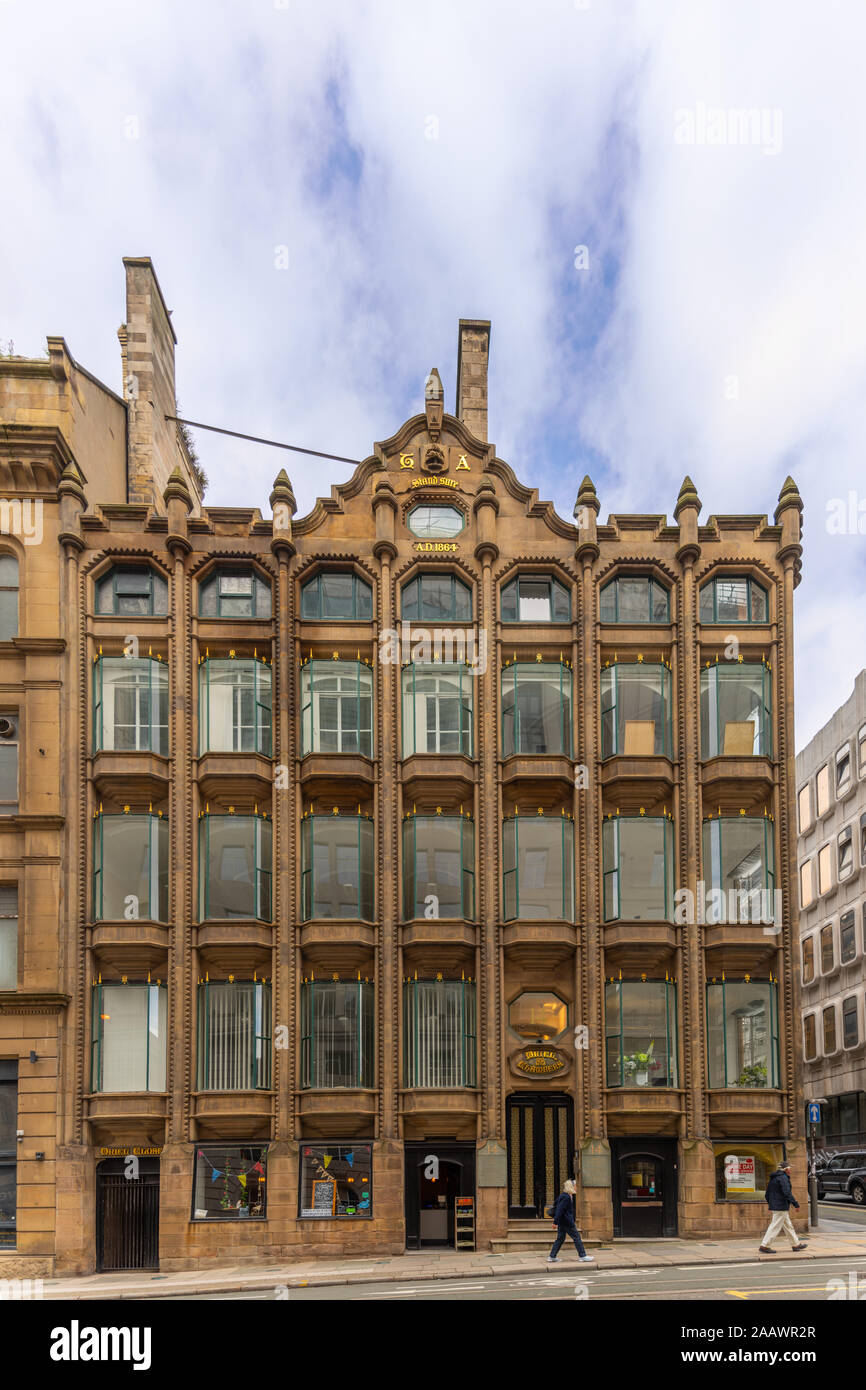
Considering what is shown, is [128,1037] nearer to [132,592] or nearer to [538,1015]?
[538,1015]

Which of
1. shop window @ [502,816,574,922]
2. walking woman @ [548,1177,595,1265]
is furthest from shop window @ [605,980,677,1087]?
walking woman @ [548,1177,595,1265]

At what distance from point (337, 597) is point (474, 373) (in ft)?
26.8

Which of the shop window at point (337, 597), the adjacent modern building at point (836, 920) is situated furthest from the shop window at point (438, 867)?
the adjacent modern building at point (836, 920)

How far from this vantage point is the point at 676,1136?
27812 mm

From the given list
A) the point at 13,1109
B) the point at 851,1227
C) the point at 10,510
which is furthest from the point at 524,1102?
the point at 10,510

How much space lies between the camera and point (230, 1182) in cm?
2702

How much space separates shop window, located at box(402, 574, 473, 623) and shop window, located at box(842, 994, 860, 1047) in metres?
35.3

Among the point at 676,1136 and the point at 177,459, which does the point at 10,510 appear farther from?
the point at 676,1136

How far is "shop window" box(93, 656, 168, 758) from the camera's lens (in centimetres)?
2912

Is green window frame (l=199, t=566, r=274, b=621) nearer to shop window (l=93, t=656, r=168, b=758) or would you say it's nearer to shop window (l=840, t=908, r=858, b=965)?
→ shop window (l=93, t=656, r=168, b=758)

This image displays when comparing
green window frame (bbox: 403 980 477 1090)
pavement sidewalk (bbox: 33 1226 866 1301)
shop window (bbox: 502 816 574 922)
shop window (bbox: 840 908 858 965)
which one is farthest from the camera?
shop window (bbox: 840 908 858 965)

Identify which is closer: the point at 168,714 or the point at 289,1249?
the point at 289,1249

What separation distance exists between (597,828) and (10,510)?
57.4ft

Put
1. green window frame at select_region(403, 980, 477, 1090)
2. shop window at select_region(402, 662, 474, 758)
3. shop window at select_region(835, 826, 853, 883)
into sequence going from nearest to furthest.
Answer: green window frame at select_region(403, 980, 477, 1090)
shop window at select_region(402, 662, 474, 758)
shop window at select_region(835, 826, 853, 883)
